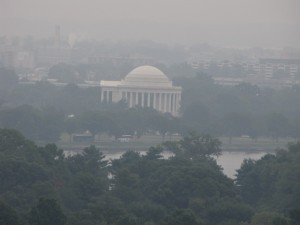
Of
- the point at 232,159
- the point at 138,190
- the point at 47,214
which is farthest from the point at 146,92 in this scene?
the point at 47,214

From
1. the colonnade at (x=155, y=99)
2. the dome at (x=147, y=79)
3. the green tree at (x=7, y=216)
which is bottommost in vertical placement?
the colonnade at (x=155, y=99)

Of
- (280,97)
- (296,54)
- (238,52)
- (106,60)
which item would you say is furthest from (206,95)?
(238,52)

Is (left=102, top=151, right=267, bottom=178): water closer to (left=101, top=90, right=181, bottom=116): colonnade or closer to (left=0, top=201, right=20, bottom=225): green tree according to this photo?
(left=0, top=201, right=20, bottom=225): green tree

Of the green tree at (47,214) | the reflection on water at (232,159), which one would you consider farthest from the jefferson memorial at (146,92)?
the green tree at (47,214)

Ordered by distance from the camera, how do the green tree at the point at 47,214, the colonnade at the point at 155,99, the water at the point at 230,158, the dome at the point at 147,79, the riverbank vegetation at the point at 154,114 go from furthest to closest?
the dome at the point at 147,79 → the colonnade at the point at 155,99 → the riverbank vegetation at the point at 154,114 → the water at the point at 230,158 → the green tree at the point at 47,214

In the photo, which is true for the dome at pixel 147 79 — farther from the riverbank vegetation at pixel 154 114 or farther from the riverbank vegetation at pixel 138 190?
the riverbank vegetation at pixel 138 190

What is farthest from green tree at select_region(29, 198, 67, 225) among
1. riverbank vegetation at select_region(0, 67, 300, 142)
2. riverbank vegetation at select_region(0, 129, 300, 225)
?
riverbank vegetation at select_region(0, 67, 300, 142)
